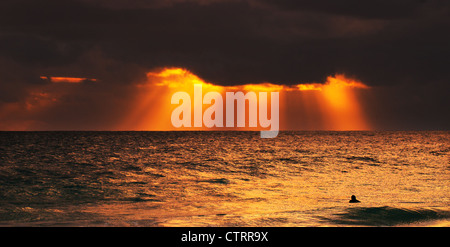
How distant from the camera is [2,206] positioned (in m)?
22.5

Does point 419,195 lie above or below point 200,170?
below

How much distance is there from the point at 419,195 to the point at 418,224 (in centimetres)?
958
